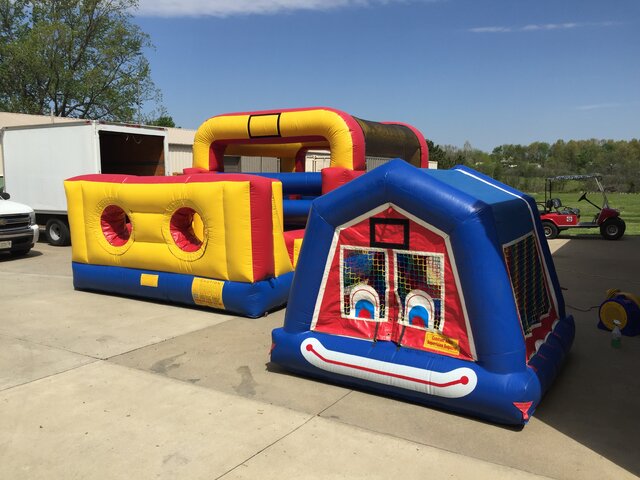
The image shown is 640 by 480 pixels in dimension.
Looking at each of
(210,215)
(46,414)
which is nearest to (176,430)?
(46,414)

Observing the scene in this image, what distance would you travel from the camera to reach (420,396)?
4.24m

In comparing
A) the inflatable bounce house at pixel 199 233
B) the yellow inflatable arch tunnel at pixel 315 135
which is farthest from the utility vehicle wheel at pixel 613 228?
the inflatable bounce house at pixel 199 233

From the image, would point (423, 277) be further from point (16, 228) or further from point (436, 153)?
point (436, 153)

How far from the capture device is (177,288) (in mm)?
7242

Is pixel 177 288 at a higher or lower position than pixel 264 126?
lower

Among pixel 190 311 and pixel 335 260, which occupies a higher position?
pixel 335 260

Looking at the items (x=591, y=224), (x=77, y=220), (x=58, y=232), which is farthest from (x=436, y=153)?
(x=77, y=220)

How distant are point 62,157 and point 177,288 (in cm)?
730

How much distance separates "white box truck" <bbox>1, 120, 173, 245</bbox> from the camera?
1241cm

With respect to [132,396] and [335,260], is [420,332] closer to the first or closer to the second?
[335,260]

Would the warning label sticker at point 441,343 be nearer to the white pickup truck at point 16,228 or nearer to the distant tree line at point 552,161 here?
the white pickup truck at point 16,228

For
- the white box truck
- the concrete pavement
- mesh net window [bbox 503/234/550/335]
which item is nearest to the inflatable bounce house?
the concrete pavement

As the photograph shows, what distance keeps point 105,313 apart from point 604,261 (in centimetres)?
1003

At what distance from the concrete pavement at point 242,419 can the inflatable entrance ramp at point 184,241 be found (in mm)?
780
